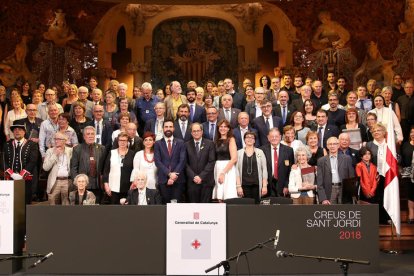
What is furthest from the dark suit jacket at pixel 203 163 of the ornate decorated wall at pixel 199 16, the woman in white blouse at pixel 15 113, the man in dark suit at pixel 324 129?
the ornate decorated wall at pixel 199 16

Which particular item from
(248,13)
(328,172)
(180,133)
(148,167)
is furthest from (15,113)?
(248,13)

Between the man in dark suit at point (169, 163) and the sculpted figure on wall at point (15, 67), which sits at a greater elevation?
the sculpted figure on wall at point (15, 67)

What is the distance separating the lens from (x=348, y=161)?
1061cm

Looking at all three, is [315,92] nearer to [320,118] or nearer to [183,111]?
[320,118]

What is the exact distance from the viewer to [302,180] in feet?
34.8

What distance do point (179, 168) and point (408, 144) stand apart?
3.70m

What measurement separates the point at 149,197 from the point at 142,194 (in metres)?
0.11

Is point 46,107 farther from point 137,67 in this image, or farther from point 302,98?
point 137,67

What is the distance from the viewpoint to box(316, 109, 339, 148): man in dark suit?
11531mm

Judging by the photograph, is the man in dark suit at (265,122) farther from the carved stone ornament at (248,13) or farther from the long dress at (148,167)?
the carved stone ornament at (248,13)

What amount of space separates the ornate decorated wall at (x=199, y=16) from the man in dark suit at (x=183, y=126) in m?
7.63

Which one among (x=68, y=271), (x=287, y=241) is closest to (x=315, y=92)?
(x=287, y=241)

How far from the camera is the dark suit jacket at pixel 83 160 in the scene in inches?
432

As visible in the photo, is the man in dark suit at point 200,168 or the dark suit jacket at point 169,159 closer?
the dark suit jacket at point 169,159
